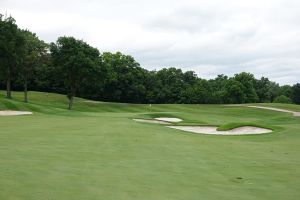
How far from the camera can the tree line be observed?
59.1 m

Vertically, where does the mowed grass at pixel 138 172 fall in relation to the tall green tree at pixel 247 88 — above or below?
below

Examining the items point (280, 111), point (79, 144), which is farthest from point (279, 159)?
point (280, 111)

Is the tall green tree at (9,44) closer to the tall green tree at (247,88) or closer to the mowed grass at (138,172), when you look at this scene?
the mowed grass at (138,172)

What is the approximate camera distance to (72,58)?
5850 cm

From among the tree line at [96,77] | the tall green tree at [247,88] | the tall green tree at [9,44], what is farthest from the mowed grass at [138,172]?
the tall green tree at [247,88]

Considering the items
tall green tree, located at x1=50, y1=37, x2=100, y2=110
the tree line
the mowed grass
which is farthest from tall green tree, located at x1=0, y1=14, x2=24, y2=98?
the mowed grass

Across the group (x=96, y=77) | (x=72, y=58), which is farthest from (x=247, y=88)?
(x=72, y=58)

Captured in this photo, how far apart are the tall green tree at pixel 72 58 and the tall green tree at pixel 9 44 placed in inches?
195

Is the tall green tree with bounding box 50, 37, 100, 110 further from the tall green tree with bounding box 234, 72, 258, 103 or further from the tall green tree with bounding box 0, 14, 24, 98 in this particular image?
the tall green tree with bounding box 234, 72, 258, 103

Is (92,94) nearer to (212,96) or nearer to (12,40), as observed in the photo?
(212,96)

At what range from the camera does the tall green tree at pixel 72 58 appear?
59.2m

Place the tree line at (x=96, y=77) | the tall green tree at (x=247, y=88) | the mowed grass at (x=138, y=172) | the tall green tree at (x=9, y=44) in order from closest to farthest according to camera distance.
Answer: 1. the mowed grass at (x=138, y=172)
2. the tall green tree at (x=9, y=44)
3. the tree line at (x=96, y=77)
4. the tall green tree at (x=247, y=88)

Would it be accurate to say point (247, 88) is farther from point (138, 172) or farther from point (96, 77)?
point (138, 172)

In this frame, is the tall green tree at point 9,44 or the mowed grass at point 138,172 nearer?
the mowed grass at point 138,172
